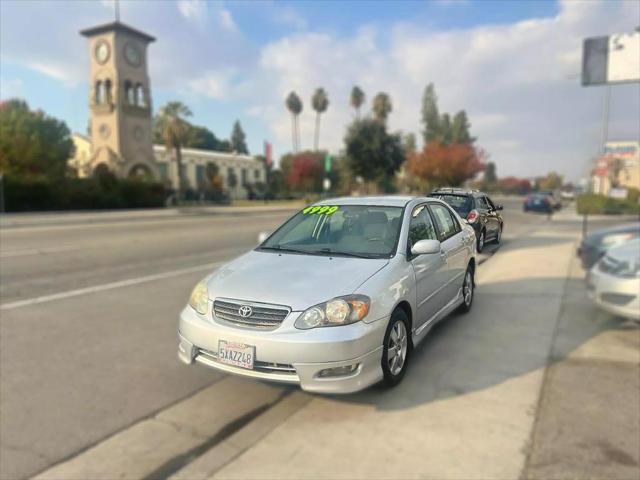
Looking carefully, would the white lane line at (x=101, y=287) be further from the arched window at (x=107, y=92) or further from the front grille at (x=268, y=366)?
the arched window at (x=107, y=92)

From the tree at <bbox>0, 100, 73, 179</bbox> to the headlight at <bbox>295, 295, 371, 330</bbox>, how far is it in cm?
3701

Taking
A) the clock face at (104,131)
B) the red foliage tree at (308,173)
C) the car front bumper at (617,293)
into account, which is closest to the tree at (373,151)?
the car front bumper at (617,293)

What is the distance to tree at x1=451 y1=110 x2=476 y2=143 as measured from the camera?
129 cm

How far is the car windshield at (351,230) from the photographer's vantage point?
1008 mm

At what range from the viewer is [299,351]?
1858 mm

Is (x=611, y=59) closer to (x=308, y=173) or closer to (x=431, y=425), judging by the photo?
(x=431, y=425)

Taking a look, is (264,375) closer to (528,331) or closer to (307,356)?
(307,356)

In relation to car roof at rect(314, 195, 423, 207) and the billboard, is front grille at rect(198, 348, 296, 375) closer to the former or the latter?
car roof at rect(314, 195, 423, 207)

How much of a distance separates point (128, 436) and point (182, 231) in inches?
643

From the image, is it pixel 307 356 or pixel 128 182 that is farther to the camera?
pixel 128 182

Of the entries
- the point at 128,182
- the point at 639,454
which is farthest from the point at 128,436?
the point at 128,182

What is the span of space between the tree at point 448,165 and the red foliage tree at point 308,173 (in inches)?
2260

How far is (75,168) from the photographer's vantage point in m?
45.0

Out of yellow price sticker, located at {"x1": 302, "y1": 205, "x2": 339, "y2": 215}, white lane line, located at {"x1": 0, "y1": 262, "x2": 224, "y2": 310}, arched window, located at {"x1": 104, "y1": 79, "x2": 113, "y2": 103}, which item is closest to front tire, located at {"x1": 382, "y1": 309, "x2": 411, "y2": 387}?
yellow price sticker, located at {"x1": 302, "y1": 205, "x2": 339, "y2": 215}
